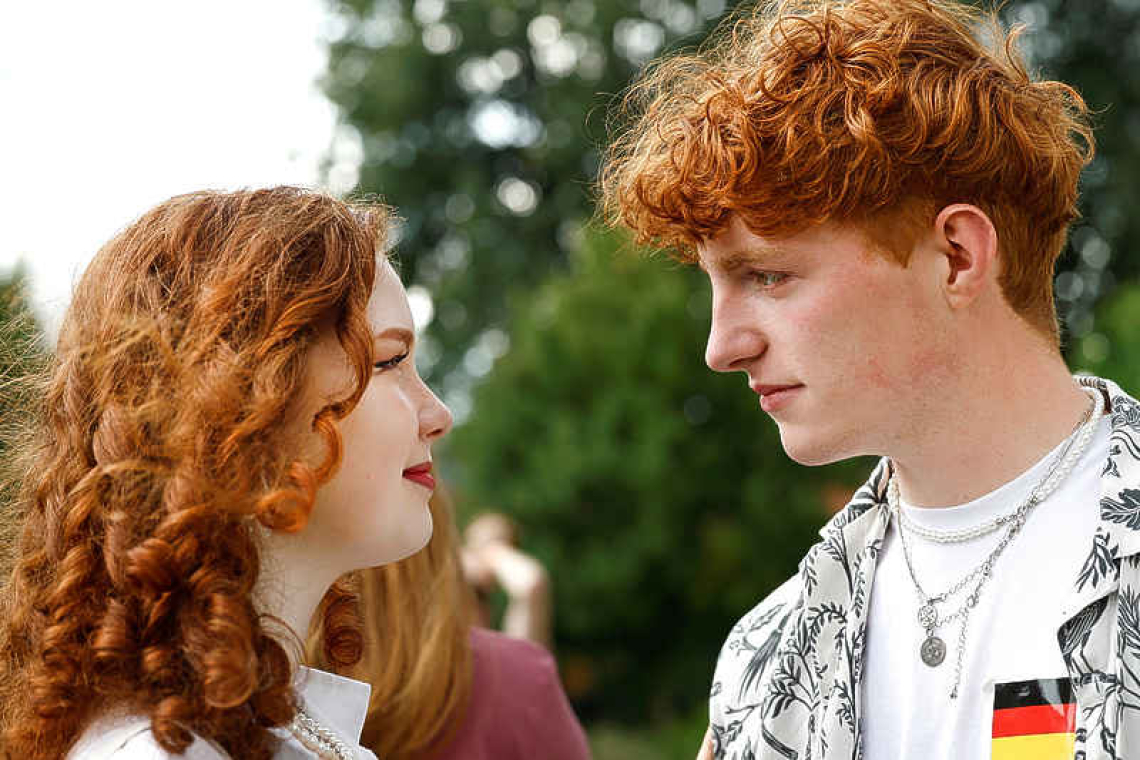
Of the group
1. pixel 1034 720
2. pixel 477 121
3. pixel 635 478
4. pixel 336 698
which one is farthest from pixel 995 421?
pixel 477 121

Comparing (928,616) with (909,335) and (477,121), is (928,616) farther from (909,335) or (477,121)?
(477,121)

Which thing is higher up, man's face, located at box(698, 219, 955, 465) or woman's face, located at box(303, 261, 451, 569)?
man's face, located at box(698, 219, 955, 465)

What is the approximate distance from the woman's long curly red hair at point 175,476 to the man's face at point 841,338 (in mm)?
753

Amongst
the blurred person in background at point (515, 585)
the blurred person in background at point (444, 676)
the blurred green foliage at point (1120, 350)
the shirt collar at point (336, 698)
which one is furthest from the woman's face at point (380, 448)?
the blurred person in background at point (515, 585)

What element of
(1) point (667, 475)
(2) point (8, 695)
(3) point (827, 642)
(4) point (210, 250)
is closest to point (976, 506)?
(3) point (827, 642)

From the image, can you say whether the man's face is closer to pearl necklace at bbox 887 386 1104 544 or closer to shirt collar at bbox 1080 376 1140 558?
pearl necklace at bbox 887 386 1104 544

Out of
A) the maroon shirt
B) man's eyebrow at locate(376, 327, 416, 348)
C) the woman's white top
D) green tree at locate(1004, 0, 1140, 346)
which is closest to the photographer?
the woman's white top

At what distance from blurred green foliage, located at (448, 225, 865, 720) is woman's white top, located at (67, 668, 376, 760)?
24.3 feet

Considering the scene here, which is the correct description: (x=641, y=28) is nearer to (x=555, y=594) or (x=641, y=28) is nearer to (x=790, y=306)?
(x=555, y=594)

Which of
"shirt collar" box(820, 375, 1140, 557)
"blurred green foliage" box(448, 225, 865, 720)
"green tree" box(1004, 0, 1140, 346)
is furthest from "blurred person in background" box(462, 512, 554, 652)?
"green tree" box(1004, 0, 1140, 346)

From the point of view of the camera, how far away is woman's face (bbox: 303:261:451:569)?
195 cm

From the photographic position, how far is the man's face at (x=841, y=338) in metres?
2.27

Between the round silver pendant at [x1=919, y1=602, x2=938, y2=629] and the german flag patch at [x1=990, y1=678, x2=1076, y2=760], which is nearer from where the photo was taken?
the german flag patch at [x1=990, y1=678, x2=1076, y2=760]

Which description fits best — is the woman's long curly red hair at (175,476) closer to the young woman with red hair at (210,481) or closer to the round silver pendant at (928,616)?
the young woman with red hair at (210,481)
